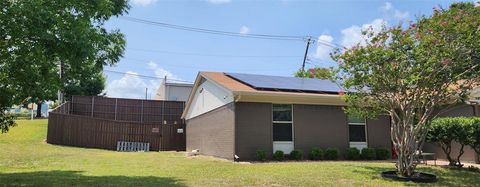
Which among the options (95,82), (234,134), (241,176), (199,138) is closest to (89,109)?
(199,138)

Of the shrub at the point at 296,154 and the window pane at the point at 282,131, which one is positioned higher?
the window pane at the point at 282,131

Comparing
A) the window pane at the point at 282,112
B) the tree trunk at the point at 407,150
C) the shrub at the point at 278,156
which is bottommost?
the shrub at the point at 278,156

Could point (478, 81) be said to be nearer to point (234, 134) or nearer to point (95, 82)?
point (234, 134)

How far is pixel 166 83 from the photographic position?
125 ft

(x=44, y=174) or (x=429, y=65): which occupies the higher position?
(x=429, y=65)

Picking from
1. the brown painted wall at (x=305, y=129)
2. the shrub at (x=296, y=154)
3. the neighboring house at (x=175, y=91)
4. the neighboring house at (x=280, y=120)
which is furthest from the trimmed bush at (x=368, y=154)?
the neighboring house at (x=175, y=91)

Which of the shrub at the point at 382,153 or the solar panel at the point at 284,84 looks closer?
the solar panel at the point at 284,84

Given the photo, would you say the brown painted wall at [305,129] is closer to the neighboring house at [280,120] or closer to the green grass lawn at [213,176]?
the neighboring house at [280,120]

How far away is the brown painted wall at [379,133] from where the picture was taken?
17.7 m

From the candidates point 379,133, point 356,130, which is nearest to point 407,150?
point 356,130

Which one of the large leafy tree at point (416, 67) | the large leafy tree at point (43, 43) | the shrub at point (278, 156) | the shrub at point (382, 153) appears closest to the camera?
the large leafy tree at point (43, 43)

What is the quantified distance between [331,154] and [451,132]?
15.8 feet

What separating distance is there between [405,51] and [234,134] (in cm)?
750

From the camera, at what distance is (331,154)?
53.9ft
